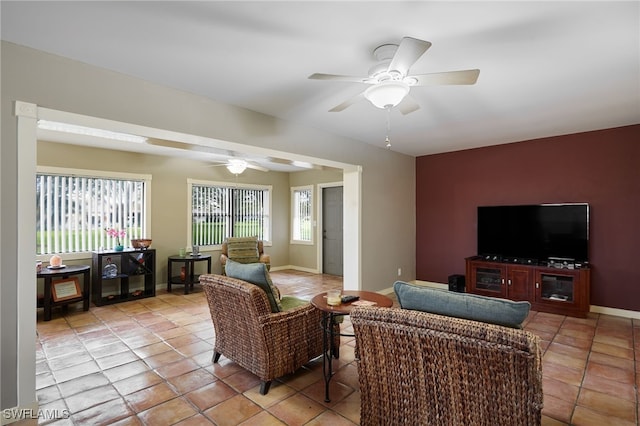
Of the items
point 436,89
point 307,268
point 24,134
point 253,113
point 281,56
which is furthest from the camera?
point 307,268

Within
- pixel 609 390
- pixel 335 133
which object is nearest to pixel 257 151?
pixel 335 133

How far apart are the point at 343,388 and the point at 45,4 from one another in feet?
10.2

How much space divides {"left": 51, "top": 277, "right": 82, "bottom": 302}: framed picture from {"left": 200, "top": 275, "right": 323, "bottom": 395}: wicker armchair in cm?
272

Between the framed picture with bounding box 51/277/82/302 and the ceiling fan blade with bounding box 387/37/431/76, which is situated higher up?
the ceiling fan blade with bounding box 387/37/431/76

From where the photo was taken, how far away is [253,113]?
3.48 metres

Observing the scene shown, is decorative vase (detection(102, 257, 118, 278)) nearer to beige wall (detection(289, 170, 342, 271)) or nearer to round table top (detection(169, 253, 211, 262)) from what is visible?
round table top (detection(169, 253, 211, 262))

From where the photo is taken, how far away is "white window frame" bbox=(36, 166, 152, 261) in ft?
14.9

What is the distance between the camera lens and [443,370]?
1583 mm

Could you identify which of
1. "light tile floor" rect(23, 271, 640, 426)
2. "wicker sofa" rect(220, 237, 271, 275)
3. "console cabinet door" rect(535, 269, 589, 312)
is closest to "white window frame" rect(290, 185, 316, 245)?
"wicker sofa" rect(220, 237, 271, 275)

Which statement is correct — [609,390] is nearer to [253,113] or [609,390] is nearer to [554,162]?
[554,162]

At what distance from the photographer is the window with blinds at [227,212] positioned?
6269 mm

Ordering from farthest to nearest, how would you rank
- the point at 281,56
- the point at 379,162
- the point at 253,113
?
1. the point at 379,162
2. the point at 253,113
3. the point at 281,56

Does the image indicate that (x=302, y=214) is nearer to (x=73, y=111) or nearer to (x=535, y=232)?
(x=535, y=232)

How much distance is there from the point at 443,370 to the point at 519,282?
3.57 m
